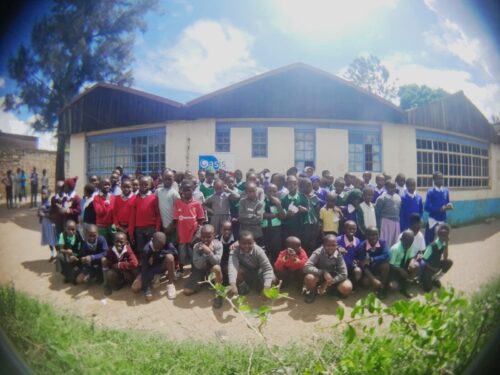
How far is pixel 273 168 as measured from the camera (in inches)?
99.4

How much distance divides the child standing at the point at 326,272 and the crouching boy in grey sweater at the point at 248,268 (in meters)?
0.45

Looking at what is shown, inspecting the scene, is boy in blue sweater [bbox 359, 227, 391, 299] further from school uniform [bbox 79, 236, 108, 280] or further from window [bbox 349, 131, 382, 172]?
school uniform [bbox 79, 236, 108, 280]

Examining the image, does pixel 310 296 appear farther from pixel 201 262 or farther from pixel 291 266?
pixel 201 262

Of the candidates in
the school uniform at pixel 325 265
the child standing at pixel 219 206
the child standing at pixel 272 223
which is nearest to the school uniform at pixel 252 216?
the child standing at pixel 272 223

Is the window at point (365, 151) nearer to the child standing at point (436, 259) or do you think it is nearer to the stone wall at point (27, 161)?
the child standing at point (436, 259)

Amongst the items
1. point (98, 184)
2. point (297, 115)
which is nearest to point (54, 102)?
point (98, 184)

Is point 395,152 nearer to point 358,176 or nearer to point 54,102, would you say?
point 358,176

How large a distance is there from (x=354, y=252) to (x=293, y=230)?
1029 mm

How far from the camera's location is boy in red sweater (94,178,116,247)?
2129 mm

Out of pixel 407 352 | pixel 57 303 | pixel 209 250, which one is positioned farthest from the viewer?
pixel 209 250

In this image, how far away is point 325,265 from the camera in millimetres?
3111

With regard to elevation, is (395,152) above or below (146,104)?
below

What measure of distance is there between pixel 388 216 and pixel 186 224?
2.66 meters

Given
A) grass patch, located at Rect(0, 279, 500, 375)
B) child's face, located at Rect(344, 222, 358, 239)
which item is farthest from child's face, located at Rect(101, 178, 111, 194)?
child's face, located at Rect(344, 222, 358, 239)
